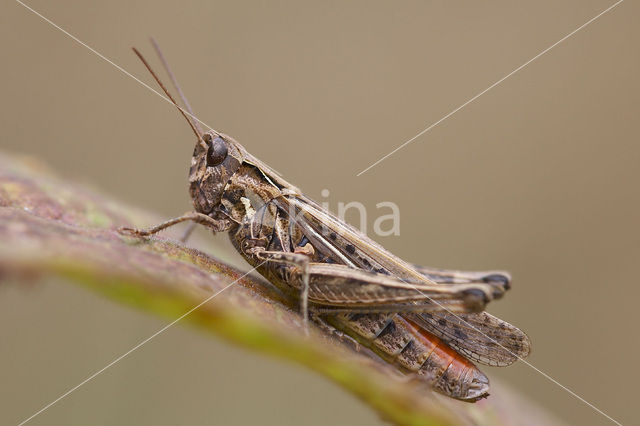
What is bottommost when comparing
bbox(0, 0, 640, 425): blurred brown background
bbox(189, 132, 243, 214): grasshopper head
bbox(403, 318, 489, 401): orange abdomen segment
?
bbox(403, 318, 489, 401): orange abdomen segment

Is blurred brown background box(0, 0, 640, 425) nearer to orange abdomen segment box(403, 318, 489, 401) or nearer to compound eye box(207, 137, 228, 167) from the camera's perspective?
compound eye box(207, 137, 228, 167)

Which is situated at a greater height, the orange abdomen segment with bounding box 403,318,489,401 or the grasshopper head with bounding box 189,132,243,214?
the grasshopper head with bounding box 189,132,243,214

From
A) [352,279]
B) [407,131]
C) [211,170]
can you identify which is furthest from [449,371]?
[407,131]

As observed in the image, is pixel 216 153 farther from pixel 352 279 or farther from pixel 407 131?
pixel 407 131

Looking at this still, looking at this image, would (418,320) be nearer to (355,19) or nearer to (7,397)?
(7,397)

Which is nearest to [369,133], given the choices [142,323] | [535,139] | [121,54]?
[535,139]

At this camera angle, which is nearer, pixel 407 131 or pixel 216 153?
pixel 216 153

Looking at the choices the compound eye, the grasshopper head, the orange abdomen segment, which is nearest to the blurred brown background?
the grasshopper head
